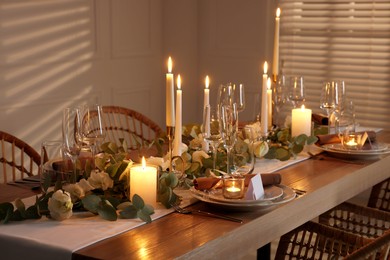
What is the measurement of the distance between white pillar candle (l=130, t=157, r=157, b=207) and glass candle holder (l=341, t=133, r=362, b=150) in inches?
41.0

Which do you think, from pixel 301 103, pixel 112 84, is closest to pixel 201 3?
pixel 112 84

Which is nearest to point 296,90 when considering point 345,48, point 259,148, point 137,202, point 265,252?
point 259,148

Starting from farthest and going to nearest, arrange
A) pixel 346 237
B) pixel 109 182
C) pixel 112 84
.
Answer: pixel 112 84, pixel 346 237, pixel 109 182

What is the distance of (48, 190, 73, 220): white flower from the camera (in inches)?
79.7

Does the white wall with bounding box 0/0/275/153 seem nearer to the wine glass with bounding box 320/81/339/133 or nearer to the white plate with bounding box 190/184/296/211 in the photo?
the wine glass with bounding box 320/81/339/133

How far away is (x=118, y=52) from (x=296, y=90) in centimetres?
217

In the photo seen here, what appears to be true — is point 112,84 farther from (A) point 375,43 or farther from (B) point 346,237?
(B) point 346,237

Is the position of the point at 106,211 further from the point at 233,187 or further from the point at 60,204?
the point at 233,187

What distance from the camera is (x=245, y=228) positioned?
2.04 meters

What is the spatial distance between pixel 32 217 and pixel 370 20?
3.25m

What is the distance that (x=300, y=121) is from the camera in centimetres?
303

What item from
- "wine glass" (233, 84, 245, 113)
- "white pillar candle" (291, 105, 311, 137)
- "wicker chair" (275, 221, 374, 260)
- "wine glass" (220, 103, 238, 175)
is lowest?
"wicker chair" (275, 221, 374, 260)

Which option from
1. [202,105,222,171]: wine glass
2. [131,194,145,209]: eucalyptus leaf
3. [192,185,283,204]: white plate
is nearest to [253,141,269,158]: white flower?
[202,105,222,171]: wine glass

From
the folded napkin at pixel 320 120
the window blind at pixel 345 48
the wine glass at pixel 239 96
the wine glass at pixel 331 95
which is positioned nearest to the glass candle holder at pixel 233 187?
the wine glass at pixel 239 96
